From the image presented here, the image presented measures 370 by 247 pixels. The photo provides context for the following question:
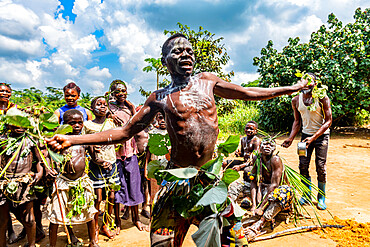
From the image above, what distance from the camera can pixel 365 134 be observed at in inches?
420

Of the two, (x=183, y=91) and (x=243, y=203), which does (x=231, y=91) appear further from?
(x=243, y=203)

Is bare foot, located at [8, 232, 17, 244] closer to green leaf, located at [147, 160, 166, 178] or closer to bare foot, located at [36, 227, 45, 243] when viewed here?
bare foot, located at [36, 227, 45, 243]

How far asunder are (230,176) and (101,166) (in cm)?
238

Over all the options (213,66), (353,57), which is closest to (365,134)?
(353,57)

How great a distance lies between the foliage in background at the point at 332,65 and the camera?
384 inches

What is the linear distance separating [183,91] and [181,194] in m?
0.78

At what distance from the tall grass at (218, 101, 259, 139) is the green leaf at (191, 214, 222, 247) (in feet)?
31.9

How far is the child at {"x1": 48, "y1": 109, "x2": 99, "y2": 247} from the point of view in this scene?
2.99 metres

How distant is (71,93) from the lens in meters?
3.67

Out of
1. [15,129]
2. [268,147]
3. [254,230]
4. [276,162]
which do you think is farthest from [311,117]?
[15,129]

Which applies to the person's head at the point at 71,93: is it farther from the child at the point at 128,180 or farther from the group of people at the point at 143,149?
the child at the point at 128,180

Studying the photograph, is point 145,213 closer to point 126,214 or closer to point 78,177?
point 126,214

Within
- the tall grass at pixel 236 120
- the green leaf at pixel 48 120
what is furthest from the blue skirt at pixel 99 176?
the tall grass at pixel 236 120

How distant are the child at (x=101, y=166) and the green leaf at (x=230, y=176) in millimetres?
2237
